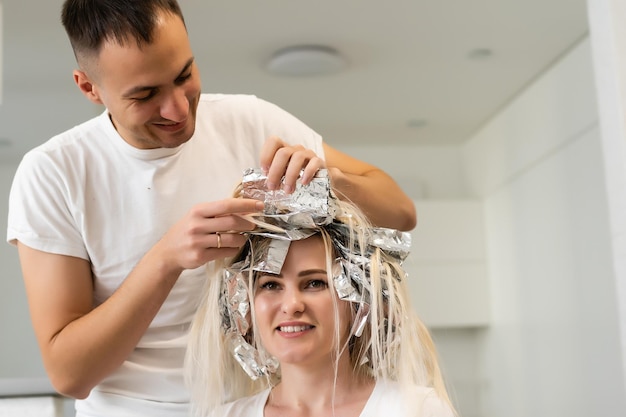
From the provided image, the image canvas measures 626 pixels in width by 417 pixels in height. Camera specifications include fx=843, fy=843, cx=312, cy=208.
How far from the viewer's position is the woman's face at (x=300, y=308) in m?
1.45

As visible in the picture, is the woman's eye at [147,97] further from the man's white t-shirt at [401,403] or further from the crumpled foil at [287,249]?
the man's white t-shirt at [401,403]

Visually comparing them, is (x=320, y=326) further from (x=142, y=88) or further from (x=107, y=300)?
(x=142, y=88)

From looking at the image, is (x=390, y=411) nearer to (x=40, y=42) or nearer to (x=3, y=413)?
(x=3, y=413)

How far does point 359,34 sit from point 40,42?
155 cm

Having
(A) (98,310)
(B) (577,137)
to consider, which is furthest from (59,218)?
(B) (577,137)

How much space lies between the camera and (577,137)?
432cm

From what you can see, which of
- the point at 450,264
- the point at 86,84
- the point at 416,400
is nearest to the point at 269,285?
the point at 416,400

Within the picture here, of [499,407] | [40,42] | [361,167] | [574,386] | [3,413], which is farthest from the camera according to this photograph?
[499,407]

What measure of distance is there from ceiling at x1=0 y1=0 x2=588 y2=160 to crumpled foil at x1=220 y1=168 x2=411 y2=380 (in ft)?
8.08

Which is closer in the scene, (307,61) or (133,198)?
(133,198)

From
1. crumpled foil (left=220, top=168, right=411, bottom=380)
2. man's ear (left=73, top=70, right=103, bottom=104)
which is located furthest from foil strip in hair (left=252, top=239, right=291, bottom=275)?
man's ear (left=73, top=70, right=103, bottom=104)

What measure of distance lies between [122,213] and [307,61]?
3049mm

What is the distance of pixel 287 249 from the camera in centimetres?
148

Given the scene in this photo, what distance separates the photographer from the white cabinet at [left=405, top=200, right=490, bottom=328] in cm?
579
